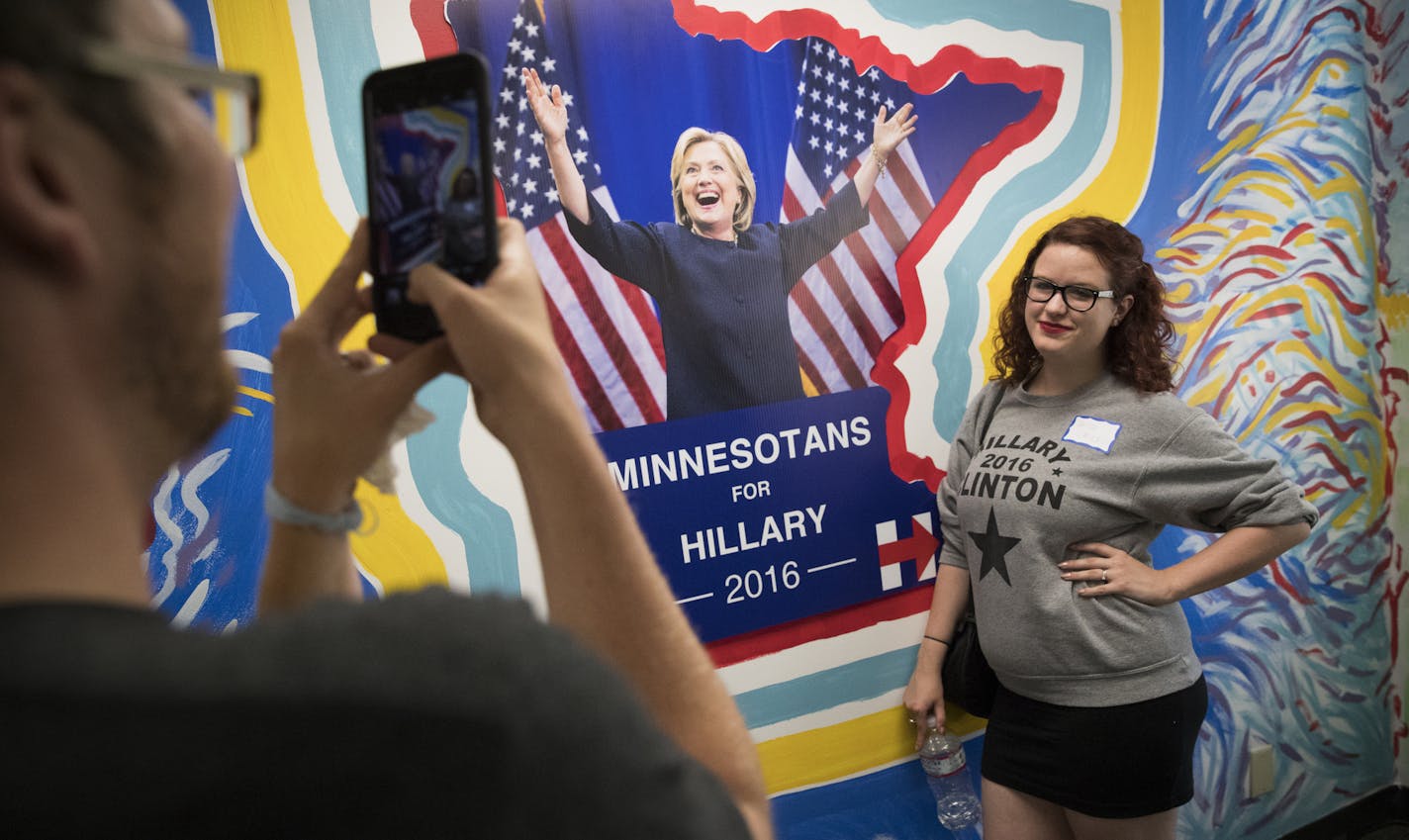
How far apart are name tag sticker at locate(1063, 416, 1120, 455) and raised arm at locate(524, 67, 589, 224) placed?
116 cm

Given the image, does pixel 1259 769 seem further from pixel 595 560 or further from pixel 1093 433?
pixel 595 560

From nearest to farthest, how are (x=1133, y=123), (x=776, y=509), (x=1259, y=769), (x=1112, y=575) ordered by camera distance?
(x=1112, y=575), (x=776, y=509), (x=1133, y=123), (x=1259, y=769)

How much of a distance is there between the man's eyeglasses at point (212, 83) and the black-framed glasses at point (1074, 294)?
6.00 feet

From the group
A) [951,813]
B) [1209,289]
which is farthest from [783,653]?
[1209,289]

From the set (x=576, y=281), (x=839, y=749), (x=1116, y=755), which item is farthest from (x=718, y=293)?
(x=1116, y=755)

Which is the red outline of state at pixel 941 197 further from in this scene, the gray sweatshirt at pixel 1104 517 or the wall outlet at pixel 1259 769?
the wall outlet at pixel 1259 769

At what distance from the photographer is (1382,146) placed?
9.43 ft

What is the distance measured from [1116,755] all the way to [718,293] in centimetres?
128

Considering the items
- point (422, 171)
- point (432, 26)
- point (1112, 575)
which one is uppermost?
point (432, 26)

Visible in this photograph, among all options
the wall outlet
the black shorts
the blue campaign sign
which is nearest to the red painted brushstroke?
the blue campaign sign

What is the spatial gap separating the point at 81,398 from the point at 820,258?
194 cm

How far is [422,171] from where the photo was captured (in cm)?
79

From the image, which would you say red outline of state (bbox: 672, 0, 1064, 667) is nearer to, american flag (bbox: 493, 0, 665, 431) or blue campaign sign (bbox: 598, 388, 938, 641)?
blue campaign sign (bbox: 598, 388, 938, 641)

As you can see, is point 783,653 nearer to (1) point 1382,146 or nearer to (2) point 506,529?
(2) point 506,529
